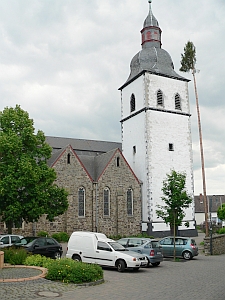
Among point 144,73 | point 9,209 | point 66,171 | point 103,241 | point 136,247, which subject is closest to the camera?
point 103,241

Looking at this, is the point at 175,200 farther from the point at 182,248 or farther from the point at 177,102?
the point at 177,102

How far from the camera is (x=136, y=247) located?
1922cm

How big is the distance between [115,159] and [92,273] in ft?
91.4

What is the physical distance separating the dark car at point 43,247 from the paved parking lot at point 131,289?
5.19 m

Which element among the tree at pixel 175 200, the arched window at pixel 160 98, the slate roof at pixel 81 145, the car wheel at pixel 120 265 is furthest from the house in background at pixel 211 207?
the car wheel at pixel 120 265

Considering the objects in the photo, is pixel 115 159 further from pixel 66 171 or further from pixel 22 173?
pixel 22 173

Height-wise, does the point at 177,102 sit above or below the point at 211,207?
above

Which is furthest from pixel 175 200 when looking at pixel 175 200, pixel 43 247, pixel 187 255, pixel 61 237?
pixel 61 237

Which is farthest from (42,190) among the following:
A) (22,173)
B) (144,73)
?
(144,73)

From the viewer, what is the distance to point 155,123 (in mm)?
43688

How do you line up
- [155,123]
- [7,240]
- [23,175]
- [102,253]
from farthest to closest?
1. [155,123]
2. [23,175]
3. [7,240]
4. [102,253]

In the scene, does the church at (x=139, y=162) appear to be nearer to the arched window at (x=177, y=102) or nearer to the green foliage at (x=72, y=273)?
the arched window at (x=177, y=102)

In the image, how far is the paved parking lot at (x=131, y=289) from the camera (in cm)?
1043

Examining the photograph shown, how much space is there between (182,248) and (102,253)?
26.4 feet
